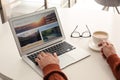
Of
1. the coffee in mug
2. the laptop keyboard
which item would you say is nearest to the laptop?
the laptop keyboard

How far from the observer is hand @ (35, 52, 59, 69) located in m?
1.00

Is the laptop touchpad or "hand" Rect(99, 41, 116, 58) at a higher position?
"hand" Rect(99, 41, 116, 58)

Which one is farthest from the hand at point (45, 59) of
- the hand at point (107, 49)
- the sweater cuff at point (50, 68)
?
the hand at point (107, 49)

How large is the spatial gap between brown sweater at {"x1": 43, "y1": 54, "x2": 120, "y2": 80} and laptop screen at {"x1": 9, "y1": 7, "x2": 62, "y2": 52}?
8.7 inches

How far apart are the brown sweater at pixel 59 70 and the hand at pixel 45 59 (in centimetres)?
3

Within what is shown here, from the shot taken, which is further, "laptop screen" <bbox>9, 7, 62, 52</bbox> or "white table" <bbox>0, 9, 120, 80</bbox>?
"laptop screen" <bbox>9, 7, 62, 52</bbox>

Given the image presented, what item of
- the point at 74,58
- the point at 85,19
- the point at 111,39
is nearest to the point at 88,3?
the point at 85,19

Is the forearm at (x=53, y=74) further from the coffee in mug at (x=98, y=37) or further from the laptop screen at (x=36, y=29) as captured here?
the coffee in mug at (x=98, y=37)

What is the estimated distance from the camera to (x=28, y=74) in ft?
3.24

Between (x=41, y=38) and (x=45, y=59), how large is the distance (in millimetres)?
186

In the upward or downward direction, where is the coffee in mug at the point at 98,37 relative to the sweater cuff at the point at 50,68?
upward

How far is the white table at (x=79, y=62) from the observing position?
3.22 ft

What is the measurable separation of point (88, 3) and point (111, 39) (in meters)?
2.66

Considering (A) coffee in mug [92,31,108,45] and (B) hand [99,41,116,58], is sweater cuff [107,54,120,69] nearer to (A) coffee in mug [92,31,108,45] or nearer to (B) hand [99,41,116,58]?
(B) hand [99,41,116,58]
